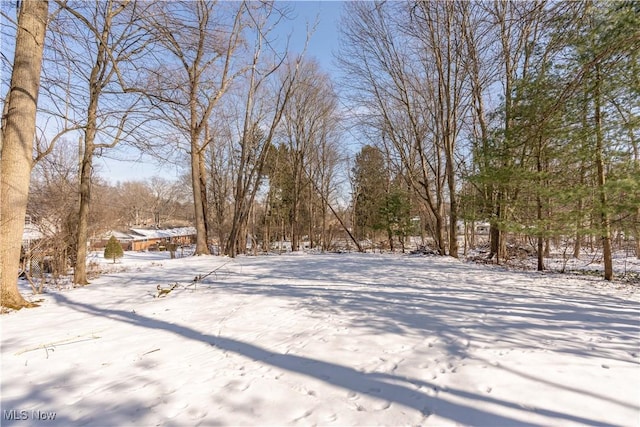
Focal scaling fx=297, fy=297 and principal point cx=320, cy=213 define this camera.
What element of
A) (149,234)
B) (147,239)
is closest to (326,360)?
(147,239)

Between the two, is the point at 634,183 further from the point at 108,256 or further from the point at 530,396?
the point at 108,256

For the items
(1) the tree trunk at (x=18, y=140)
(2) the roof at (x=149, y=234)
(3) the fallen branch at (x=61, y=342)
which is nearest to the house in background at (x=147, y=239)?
(2) the roof at (x=149, y=234)

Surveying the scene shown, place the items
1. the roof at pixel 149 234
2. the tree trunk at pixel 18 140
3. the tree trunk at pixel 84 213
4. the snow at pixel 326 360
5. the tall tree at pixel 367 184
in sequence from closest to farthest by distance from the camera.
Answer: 1. the snow at pixel 326 360
2. the tree trunk at pixel 18 140
3. the tree trunk at pixel 84 213
4. the tall tree at pixel 367 184
5. the roof at pixel 149 234

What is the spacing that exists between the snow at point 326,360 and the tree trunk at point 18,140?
72 cm

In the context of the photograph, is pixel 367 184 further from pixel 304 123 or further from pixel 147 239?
pixel 147 239

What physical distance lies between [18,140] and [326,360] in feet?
17.1

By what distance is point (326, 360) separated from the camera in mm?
2662

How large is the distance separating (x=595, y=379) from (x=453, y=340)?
1.07m

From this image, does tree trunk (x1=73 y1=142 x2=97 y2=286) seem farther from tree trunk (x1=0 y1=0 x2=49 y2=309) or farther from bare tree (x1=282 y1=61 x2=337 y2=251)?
bare tree (x1=282 y1=61 x2=337 y2=251)

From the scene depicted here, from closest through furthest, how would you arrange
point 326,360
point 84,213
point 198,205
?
point 326,360 → point 84,213 → point 198,205

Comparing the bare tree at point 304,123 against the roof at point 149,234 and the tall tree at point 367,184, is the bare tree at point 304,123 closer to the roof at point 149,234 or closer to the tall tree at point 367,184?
the tall tree at point 367,184

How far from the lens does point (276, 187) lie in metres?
25.8

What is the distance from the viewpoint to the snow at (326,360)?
6.40ft

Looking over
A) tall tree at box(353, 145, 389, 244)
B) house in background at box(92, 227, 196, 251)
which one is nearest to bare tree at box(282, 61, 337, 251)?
tall tree at box(353, 145, 389, 244)
